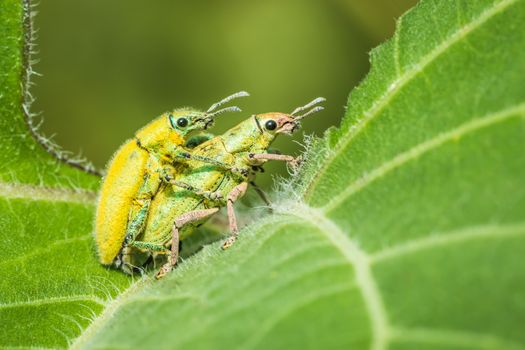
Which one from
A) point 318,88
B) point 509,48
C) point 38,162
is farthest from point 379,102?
point 318,88

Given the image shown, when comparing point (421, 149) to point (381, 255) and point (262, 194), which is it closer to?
point (381, 255)

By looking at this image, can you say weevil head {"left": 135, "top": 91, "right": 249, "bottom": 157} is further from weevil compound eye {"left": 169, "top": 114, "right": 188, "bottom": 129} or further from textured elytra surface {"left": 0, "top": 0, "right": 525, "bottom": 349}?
textured elytra surface {"left": 0, "top": 0, "right": 525, "bottom": 349}

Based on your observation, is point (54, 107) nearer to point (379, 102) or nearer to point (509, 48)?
point (379, 102)

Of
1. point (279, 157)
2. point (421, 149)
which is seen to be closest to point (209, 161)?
point (279, 157)

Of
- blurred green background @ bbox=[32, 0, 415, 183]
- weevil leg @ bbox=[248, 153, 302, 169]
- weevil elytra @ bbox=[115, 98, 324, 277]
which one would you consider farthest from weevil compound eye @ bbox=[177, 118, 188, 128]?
blurred green background @ bbox=[32, 0, 415, 183]

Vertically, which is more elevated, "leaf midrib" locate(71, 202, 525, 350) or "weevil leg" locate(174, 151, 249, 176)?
"weevil leg" locate(174, 151, 249, 176)
